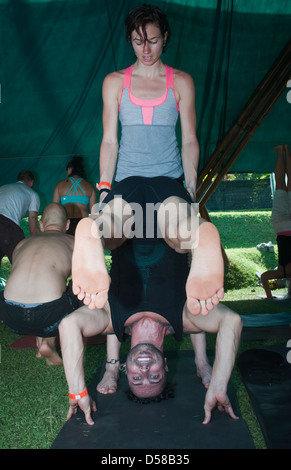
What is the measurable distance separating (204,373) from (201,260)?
1.17m

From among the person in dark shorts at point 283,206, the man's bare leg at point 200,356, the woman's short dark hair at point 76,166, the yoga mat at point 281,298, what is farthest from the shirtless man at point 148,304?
the yoga mat at point 281,298

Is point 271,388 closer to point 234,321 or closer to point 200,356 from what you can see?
point 200,356

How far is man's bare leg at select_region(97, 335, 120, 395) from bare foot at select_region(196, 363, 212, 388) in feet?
1.69

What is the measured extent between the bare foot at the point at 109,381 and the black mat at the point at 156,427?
43 millimetres

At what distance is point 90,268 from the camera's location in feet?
5.18

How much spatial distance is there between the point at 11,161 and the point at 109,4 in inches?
86.5

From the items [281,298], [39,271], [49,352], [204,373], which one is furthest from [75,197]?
[281,298]

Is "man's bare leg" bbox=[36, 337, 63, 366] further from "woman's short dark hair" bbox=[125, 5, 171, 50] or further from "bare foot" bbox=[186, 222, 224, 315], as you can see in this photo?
"woman's short dark hair" bbox=[125, 5, 171, 50]

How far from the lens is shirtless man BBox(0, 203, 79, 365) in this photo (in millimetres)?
2639

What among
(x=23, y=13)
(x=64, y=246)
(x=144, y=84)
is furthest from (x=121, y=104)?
(x=23, y=13)

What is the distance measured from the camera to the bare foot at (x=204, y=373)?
7.97 feet

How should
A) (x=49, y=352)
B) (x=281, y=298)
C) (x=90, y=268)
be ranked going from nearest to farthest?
(x=90, y=268) → (x=49, y=352) → (x=281, y=298)

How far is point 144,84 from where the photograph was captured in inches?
85.1

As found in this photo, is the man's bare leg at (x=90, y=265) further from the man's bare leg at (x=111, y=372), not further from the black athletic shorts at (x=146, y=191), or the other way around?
the man's bare leg at (x=111, y=372)
